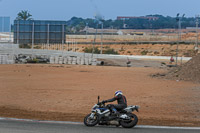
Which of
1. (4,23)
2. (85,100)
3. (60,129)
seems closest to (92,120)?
(60,129)

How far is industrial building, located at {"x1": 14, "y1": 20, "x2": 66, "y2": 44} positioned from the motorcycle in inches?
2193

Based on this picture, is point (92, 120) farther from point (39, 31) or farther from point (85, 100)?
point (39, 31)

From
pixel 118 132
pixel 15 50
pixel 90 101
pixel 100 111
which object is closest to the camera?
pixel 118 132

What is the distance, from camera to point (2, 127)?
1297 cm

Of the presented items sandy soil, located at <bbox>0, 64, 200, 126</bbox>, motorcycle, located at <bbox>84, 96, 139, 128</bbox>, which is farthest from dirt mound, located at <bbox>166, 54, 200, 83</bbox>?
motorcycle, located at <bbox>84, 96, 139, 128</bbox>

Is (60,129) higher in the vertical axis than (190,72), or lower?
lower

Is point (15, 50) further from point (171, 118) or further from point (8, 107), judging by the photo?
point (171, 118)

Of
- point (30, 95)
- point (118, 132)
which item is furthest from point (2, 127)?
point (30, 95)

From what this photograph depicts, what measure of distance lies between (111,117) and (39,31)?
5708 centimetres

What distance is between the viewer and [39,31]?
227 ft

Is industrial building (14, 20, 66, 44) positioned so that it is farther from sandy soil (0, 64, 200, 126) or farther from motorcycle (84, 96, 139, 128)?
motorcycle (84, 96, 139, 128)

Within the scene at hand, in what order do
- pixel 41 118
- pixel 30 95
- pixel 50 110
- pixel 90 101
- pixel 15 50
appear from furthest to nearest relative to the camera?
1. pixel 15 50
2. pixel 30 95
3. pixel 90 101
4. pixel 50 110
5. pixel 41 118

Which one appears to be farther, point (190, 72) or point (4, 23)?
point (4, 23)

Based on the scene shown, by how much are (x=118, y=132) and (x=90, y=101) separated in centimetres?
838
